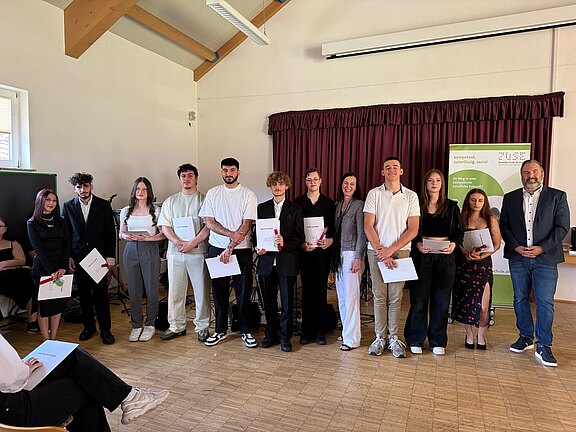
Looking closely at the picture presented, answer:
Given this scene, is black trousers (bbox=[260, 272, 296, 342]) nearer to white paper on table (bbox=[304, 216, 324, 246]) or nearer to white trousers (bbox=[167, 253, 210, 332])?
white paper on table (bbox=[304, 216, 324, 246])

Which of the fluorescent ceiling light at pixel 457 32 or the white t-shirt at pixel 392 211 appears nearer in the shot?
the white t-shirt at pixel 392 211

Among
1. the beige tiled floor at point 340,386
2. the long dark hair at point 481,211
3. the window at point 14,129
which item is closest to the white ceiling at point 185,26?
the window at point 14,129

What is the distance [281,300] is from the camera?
342 cm

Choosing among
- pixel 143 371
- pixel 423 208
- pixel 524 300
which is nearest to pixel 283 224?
pixel 423 208

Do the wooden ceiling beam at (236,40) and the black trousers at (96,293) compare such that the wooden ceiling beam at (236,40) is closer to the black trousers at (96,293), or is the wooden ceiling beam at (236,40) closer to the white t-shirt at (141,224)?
the white t-shirt at (141,224)

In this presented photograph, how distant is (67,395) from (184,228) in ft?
→ 6.28

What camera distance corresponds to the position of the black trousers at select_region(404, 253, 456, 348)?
10.5ft

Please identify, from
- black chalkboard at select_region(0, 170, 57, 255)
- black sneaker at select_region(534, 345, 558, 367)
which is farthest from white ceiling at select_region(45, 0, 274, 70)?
black sneaker at select_region(534, 345, 558, 367)

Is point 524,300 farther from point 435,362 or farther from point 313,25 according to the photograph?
point 313,25

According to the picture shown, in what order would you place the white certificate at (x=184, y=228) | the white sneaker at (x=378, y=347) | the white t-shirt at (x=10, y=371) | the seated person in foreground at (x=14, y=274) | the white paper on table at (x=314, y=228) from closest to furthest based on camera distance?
the white t-shirt at (x=10, y=371)
the white sneaker at (x=378, y=347)
the white paper on table at (x=314, y=228)
the white certificate at (x=184, y=228)
the seated person in foreground at (x=14, y=274)

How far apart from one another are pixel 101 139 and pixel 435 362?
15.0 ft

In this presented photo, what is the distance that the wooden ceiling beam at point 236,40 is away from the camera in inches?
246

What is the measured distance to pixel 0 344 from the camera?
154cm

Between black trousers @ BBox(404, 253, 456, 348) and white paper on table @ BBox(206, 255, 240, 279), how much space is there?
148 cm
